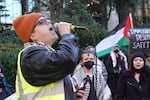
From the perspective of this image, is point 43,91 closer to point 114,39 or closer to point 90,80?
point 90,80

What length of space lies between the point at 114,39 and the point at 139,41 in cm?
106

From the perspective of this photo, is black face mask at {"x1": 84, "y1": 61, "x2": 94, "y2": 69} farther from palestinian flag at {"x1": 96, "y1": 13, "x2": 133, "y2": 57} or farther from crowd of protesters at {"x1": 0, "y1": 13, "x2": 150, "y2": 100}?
crowd of protesters at {"x1": 0, "y1": 13, "x2": 150, "y2": 100}

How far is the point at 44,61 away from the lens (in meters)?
3.12

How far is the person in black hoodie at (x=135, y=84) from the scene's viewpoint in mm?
7430

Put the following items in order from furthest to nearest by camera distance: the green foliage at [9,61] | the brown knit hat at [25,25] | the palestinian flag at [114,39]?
the palestinian flag at [114,39]
the green foliage at [9,61]
the brown knit hat at [25,25]

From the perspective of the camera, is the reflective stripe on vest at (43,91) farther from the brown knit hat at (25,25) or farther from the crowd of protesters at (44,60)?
the brown knit hat at (25,25)

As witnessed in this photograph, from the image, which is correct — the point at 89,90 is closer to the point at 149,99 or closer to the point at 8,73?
the point at 149,99

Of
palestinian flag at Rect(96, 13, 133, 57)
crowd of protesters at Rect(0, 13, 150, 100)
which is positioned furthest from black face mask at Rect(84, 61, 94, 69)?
crowd of protesters at Rect(0, 13, 150, 100)

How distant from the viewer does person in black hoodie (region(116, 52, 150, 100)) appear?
24.4 feet

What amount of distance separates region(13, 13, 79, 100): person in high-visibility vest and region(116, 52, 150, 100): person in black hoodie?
4226mm

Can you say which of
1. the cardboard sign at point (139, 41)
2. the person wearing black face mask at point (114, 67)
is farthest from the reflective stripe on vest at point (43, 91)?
the cardboard sign at point (139, 41)

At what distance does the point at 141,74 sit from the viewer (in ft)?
25.1

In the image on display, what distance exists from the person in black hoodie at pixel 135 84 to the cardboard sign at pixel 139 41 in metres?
3.89

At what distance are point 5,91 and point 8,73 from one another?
317 centimetres
